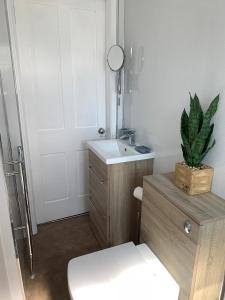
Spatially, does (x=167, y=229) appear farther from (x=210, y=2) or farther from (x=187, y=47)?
(x=210, y=2)

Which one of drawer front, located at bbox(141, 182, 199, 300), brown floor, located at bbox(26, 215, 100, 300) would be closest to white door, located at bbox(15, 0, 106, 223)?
brown floor, located at bbox(26, 215, 100, 300)

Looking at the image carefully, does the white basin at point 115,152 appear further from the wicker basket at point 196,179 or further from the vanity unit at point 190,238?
the wicker basket at point 196,179

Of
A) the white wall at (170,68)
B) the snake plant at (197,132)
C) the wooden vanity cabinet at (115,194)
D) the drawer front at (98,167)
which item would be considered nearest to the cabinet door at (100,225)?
the wooden vanity cabinet at (115,194)

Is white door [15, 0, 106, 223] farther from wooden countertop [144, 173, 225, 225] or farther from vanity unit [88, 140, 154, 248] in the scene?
wooden countertop [144, 173, 225, 225]

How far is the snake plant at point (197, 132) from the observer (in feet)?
3.52

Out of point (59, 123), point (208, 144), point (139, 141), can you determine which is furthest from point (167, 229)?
point (59, 123)

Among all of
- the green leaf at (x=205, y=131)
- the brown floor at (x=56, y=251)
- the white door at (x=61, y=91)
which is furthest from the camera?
the white door at (x=61, y=91)

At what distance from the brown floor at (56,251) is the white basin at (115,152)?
2.86 ft

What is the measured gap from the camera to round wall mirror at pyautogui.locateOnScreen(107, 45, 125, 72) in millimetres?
1896

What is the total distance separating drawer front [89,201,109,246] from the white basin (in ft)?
1.67

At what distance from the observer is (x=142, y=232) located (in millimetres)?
1432

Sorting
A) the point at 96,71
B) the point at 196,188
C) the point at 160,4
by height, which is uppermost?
the point at 160,4

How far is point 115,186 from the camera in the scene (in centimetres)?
169

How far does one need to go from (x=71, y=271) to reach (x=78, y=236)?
103cm
